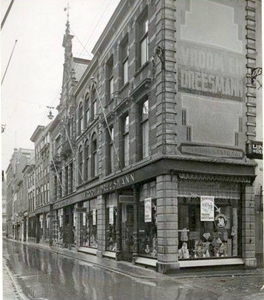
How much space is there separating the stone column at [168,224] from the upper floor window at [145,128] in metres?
1.80

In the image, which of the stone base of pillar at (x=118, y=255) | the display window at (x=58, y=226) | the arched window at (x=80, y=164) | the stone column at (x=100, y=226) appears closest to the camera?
the stone base of pillar at (x=118, y=255)

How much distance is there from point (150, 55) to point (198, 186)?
15.8 feet

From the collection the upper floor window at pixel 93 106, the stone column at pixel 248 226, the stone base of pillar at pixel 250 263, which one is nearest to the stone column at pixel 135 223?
the stone column at pixel 248 226

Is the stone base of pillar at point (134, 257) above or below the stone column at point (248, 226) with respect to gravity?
below

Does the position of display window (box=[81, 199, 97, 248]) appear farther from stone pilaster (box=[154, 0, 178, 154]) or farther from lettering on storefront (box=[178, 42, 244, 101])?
lettering on storefront (box=[178, 42, 244, 101])

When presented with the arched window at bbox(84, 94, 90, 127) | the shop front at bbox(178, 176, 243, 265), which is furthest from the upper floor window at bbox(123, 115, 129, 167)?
the arched window at bbox(84, 94, 90, 127)

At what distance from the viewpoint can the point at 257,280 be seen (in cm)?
1198

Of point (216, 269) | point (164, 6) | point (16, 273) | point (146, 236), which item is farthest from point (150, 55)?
point (16, 273)

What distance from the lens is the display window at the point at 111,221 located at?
18.1 m

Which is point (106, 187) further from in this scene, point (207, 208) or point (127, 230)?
point (207, 208)

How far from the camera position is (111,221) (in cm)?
1827

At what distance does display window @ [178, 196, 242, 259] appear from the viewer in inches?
538

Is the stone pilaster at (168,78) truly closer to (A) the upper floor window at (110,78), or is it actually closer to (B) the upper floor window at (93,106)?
(A) the upper floor window at (110,78)

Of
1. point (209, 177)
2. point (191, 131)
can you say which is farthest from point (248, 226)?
point (191, 131)
